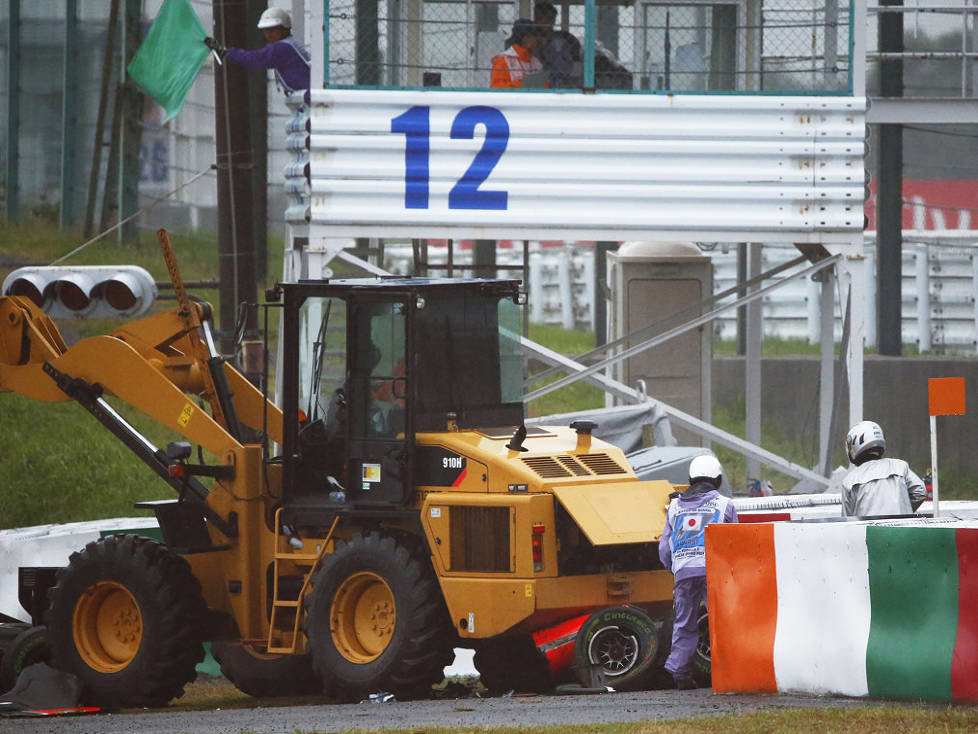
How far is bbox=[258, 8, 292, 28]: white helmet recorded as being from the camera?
15742 mm

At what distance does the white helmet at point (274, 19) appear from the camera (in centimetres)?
1574

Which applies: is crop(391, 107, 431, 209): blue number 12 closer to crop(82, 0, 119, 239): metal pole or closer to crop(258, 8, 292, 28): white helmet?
crop(258, 8, 292, 28): white helmet

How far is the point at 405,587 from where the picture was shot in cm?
1148

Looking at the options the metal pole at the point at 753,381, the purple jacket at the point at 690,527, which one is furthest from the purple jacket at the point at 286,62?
the purple jacket at the point at 690,527

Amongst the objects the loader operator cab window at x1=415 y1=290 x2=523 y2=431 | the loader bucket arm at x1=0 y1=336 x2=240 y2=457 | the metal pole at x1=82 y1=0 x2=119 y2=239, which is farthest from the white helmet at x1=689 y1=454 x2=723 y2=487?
the metal pole at x1=82 y1=0 x2=119 y2=239

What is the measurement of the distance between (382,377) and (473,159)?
3715 millimetres

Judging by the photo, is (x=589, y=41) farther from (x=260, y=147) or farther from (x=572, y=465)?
(x=260, y=147)

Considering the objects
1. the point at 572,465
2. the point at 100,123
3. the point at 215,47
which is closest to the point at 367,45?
the point at 215,47

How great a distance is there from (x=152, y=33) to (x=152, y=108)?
13255 millimetres

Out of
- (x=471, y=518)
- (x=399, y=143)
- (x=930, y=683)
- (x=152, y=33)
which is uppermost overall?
(x=152, y=33)

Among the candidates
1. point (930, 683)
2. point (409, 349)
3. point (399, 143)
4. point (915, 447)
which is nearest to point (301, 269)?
point (399, 143)

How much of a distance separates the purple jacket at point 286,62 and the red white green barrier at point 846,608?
6.75 m

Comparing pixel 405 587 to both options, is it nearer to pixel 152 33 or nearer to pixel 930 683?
pixel 930 683

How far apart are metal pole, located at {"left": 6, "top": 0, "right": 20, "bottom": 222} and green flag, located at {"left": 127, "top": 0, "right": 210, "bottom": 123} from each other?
38.0 ft
